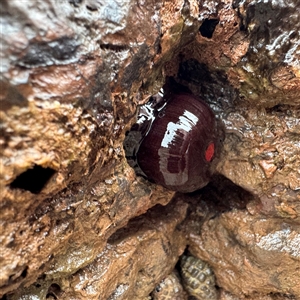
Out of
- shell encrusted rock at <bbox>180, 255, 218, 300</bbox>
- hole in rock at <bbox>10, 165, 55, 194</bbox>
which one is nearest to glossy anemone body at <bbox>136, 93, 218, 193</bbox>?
hole in rock at <bbox>10, 165, 55, 194</bbox>

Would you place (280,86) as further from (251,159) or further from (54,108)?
(54,108)

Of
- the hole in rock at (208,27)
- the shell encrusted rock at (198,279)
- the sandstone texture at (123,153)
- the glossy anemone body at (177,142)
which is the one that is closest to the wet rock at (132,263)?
the sandstone texture at (123,153)

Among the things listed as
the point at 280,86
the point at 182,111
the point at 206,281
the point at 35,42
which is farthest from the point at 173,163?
the point at 206,281

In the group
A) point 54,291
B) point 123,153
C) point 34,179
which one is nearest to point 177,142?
point 123,153

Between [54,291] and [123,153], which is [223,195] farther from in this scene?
[54,291]

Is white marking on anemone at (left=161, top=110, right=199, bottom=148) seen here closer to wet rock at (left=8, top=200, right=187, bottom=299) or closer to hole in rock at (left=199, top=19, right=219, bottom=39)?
hole in rock at (left=199, top=19, right=219, bottom=39)

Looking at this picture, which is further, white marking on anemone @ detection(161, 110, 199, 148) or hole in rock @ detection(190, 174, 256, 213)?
hole in rock @ detection(190, 174, 256, 213)

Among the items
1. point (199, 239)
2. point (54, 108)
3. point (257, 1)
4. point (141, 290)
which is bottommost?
point (141, 290)
